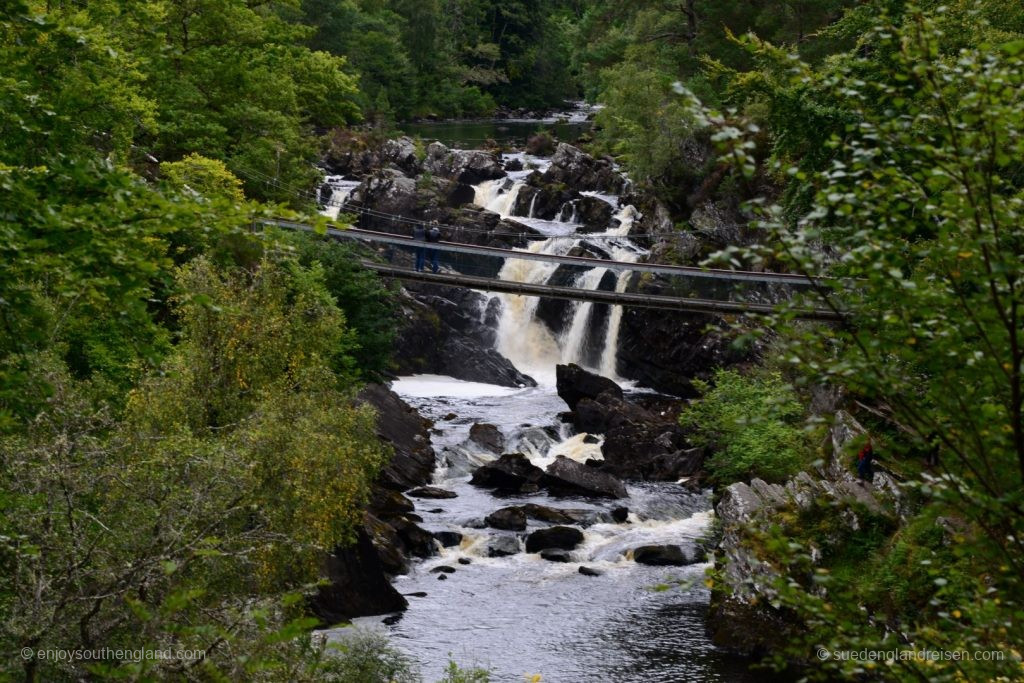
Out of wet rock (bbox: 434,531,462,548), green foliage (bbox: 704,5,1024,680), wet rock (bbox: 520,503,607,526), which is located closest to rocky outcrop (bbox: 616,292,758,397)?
wet rock (bbox: 520,503,607,526)

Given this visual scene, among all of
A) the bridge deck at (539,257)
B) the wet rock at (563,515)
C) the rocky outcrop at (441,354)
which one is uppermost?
the bridge deck at (539,257)

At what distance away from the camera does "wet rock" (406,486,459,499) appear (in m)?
28.3

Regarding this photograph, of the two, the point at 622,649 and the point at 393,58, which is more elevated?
the point at 393,58

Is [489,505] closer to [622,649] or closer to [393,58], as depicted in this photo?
[622,649]

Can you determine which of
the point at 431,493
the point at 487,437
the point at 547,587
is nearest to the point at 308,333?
the point at 547,587

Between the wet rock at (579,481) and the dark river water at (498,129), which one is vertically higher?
the dark river water at (498,129)

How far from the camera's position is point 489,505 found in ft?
90.9

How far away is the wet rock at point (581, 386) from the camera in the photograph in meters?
35.8

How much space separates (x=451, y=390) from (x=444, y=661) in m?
21.4

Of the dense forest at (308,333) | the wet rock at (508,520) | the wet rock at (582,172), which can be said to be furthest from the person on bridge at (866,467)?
the wet rock at (582,172)

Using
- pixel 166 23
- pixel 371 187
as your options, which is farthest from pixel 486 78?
pixel 166 23

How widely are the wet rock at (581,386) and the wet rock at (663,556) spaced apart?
11950 mm

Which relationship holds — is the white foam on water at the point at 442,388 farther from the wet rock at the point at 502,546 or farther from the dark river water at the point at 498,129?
the dark river water at the point at 498,129

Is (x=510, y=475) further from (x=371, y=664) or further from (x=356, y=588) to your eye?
(x=371, y=664)
